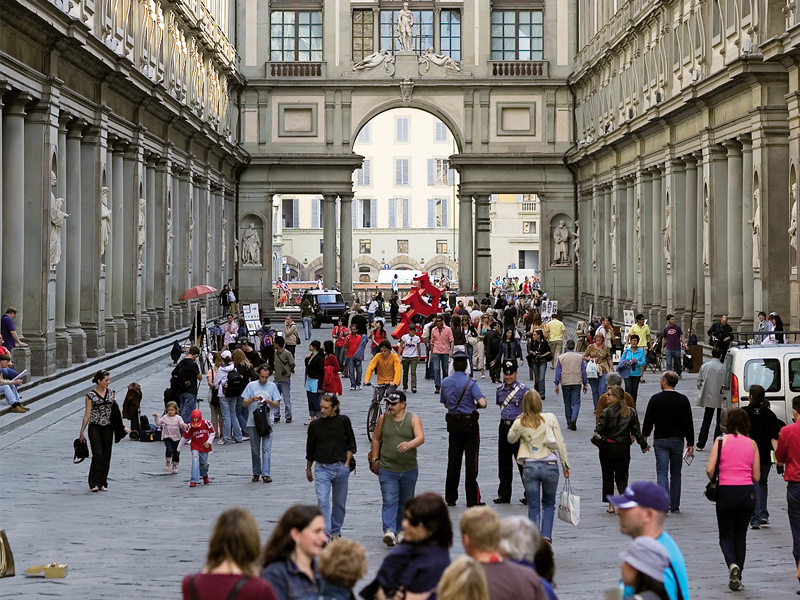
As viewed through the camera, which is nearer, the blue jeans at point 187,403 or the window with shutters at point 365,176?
the blue jeans at point 187,403

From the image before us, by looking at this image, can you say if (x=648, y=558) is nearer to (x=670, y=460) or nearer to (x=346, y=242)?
(x=670, y=460)

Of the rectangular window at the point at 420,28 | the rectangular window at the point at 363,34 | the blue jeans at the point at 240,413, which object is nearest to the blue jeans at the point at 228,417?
the blue jeans at the point at 240,413

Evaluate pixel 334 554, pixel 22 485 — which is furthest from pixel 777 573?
pixel 22 485

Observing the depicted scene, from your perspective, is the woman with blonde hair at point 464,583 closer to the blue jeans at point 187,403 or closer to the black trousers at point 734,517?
the black trousers at point 734,517

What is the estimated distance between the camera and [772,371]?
19000mm

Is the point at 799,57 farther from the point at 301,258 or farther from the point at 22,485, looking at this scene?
the point at 301,258

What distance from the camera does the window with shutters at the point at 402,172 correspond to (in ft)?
343

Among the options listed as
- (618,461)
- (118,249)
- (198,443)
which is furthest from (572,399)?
(118,249)

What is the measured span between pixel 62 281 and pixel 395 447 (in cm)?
1817

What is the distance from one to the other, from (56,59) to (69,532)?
16.0 metres

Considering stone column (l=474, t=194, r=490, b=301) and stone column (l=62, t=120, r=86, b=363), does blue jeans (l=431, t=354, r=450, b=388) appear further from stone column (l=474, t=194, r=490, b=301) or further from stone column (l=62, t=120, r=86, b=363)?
stone column (l=474, t=194, r=490, b=301)

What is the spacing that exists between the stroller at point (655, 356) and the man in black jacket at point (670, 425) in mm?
19265

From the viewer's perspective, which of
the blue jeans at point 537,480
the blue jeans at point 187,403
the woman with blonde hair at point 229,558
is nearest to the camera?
the woman with blonde hair at point 229,558

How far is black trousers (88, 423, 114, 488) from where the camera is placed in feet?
55.1
